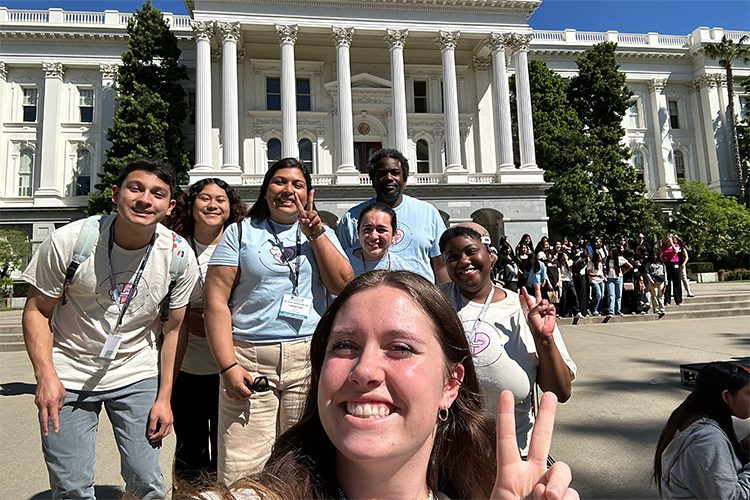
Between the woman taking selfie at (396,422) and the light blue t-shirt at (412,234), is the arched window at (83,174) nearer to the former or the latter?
the light blue t-shirt at (412,234)

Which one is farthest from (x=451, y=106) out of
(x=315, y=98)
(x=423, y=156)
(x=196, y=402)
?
(x=196, y=402)

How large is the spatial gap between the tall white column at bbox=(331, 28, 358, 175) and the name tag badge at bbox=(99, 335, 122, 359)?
78.4ft

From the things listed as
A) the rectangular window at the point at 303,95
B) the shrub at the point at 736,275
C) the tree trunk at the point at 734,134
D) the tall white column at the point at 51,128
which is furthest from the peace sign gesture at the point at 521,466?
the tree trunk at the point at 734,134

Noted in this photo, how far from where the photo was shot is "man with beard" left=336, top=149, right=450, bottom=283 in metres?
3.88

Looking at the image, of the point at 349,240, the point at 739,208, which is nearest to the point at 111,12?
the point at 349,240

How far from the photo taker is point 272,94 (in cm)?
3025

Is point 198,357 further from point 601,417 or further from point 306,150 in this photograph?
point 306,150

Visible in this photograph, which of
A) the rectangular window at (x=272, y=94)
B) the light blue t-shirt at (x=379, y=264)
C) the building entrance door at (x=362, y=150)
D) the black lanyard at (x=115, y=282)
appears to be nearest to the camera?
the black lanyard at (x=115, y=282)

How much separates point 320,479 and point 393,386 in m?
0.42

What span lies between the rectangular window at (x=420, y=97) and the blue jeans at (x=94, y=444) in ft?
101

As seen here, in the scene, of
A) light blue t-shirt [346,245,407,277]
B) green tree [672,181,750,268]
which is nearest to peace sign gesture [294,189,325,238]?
light blue t-shirt [346,245,407,277]

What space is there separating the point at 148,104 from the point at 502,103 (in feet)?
66.2

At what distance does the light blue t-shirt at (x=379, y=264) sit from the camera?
360cm

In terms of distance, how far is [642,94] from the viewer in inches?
1548
